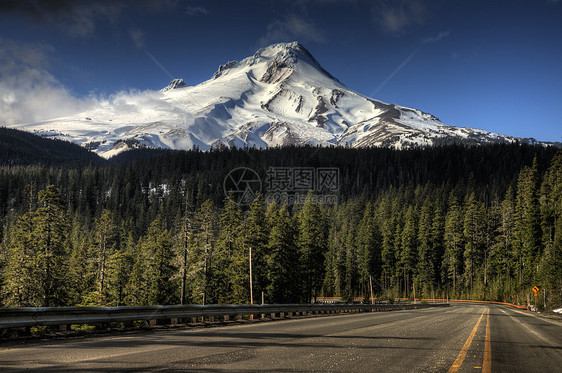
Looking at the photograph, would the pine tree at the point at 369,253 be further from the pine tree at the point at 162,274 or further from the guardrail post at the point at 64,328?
the guardrail post at the point at 64,328

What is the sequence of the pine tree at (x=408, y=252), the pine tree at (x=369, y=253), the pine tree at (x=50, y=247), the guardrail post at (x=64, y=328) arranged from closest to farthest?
the guardrail post at (x=64, y=328), the pine tree at (x=50, y=247), the pine tree at (x=408, y=252), the pine tree at (x=369, y=253)

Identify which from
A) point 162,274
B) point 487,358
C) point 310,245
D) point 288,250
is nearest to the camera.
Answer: point 487,358

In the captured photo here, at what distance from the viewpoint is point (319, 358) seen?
741 cm

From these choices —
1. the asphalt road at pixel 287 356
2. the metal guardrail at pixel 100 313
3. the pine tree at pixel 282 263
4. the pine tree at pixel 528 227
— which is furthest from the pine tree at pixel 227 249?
the pine tree at pixel 528 227

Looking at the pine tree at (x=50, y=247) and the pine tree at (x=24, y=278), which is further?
the pine tree at (x=50, y=247)

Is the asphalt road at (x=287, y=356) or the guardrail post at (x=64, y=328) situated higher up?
the asphalt road at (x=287, y=356)

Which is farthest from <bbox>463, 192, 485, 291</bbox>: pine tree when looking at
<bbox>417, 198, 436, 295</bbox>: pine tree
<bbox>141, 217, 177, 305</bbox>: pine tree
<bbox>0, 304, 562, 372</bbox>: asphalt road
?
<bbox>0, 304, 562, 372</bbox>: asphalt road

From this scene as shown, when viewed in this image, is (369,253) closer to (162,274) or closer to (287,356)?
(162,274)

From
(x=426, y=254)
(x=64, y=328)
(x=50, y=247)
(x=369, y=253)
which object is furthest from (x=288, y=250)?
(x=426, y=254)

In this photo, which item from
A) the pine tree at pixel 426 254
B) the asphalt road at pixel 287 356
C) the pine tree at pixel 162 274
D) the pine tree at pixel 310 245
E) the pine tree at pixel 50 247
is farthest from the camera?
the pine tree at pixel 426 254

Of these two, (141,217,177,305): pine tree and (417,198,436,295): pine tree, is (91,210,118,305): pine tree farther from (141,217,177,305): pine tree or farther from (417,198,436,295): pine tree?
(417,198,436,295): pine tree

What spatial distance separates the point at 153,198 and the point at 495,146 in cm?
16500

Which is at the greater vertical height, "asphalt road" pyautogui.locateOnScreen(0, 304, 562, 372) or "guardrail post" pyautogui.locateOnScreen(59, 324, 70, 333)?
"asphalt road" pyautogui.locateOnScreen(0, 304, 562, 372)

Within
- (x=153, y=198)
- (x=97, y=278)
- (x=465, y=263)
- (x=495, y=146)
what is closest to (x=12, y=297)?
(x=97, y=278)
